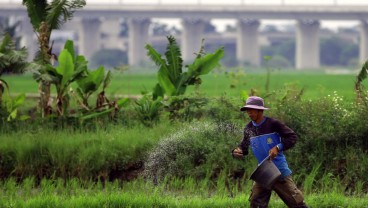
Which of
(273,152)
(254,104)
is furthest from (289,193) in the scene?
(254,104)

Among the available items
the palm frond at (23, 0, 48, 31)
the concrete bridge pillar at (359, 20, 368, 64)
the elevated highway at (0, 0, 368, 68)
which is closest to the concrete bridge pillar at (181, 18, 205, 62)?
the elevated highway at (0, 0, 368, 68)

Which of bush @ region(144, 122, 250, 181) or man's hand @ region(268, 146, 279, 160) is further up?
man's hand @ region(268, 146, 279, 160)

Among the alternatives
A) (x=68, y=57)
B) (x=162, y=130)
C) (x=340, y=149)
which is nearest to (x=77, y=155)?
(x=162, y=130)

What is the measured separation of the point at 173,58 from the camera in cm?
1739

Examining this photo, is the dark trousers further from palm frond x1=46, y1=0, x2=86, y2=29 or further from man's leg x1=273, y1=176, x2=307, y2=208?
palm frond x1=46, y1=0, x2=86, y2=29

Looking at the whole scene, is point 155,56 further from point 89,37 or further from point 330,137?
point 89,37

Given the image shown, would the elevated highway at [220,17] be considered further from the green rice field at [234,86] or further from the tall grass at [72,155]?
the tall grass at [72,155]

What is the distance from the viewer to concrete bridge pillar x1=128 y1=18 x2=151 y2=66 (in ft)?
374

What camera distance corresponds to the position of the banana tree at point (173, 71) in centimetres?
1720

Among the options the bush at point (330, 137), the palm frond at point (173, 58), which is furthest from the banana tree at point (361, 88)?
the palm frond at point (173, 58)

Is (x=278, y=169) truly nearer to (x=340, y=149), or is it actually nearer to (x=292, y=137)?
(x=292, y=137)

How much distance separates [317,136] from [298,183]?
0.93 metres

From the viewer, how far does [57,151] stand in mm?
14266

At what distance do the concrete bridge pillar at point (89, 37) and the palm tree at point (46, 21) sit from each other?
319ft
